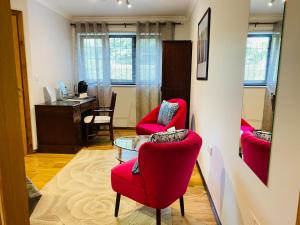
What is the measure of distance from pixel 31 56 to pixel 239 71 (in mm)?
3276

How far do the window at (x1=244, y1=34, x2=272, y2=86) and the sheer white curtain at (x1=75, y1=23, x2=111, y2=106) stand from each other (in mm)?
3997

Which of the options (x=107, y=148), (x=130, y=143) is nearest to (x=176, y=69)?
(x=107, y=148)

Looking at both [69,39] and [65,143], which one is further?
[69,39]

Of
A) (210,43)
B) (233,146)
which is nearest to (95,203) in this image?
(233,146)

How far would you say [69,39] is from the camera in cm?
492

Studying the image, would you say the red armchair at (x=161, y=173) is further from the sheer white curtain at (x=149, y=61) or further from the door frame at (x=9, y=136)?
the sheer white curtain at (x=149, y=61)

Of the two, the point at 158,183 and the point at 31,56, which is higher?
the point at 31,56

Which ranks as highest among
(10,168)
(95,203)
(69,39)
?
(69,39)

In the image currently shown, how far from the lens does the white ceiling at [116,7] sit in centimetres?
385

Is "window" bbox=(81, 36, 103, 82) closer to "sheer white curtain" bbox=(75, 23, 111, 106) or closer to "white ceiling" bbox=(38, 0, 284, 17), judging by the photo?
"sheer white curtain" bbox=(75, 23, 111, 106)

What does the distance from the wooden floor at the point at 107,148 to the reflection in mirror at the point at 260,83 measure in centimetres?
104

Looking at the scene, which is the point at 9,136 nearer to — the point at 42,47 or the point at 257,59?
the point at 257,59

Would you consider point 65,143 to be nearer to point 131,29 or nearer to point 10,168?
point 131,29

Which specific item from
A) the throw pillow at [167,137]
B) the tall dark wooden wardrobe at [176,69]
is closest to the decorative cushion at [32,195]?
the throw pillow at [167,137]
